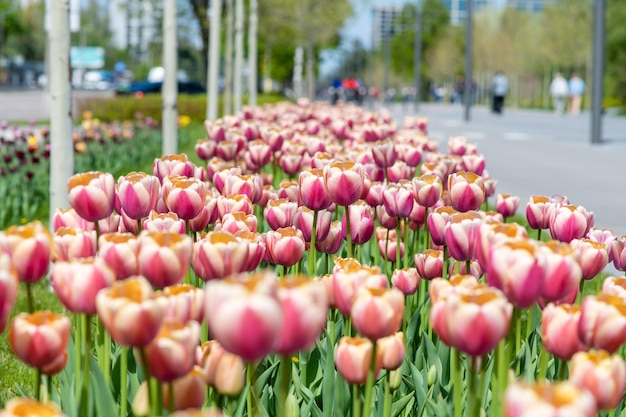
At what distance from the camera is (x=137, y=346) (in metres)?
1.36

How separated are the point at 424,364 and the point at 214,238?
0.93 m

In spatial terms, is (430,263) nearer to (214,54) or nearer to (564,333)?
(564,333)

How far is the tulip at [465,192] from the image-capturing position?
2.70 metres

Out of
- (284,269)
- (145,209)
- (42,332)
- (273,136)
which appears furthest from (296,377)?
(273,136)

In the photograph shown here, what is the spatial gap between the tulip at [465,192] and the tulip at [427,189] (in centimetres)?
17

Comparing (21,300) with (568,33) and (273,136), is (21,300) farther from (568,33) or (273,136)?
(568,33)

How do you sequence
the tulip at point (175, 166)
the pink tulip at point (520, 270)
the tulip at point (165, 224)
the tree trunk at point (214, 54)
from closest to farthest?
the pink tulip at point (520, 270) → the tulip at point (165, 224) → the tulip at point (175, 166) → the tree trunk at point (214, 54)

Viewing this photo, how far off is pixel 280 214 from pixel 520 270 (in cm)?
132

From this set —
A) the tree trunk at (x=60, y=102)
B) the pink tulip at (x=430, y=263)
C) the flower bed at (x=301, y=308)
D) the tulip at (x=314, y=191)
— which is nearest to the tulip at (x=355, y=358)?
the flower bed at (x=301, y=308)

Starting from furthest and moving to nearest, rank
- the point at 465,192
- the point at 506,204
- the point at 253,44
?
the point at 253,44, the point at 506,204, the point at 465,192

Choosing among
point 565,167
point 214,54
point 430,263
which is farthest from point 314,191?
point 214,54

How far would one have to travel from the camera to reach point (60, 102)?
586 cm

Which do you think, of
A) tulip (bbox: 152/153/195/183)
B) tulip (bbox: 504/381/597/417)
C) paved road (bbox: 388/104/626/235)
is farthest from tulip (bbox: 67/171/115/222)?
paved road (bbox: 388/104/626/235)

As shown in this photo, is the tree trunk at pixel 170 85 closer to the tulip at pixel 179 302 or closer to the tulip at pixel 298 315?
the tulip at pixel 179 302
